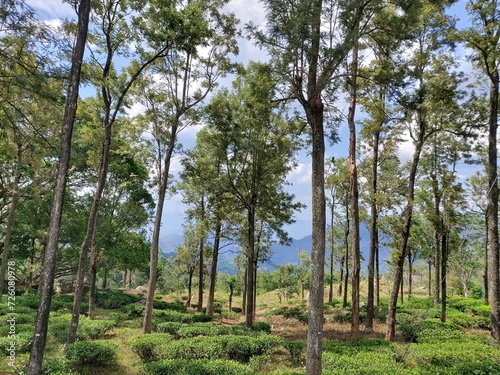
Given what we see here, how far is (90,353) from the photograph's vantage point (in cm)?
743

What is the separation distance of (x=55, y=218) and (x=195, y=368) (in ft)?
13.5

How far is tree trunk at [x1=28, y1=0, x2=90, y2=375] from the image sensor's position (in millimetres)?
4945

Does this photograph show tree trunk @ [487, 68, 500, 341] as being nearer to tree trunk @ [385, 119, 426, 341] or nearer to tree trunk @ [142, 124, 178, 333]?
tree trunk @ [385, 119, 426, 341]

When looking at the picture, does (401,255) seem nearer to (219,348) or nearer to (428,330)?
(428,330)

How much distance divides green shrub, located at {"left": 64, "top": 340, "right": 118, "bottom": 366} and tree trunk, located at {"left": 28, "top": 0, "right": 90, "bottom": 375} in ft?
8.76

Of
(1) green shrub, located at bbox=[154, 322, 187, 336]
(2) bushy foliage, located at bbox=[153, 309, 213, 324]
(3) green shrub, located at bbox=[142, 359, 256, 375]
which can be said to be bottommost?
(2) bushy foliage, located at bbox=[153, 309, 213, 324]

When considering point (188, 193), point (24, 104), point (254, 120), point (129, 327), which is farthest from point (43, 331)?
point (188, 193)

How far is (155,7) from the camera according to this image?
1004cm

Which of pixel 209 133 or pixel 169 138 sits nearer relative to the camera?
pixel 169 138

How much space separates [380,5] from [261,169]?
8.30m

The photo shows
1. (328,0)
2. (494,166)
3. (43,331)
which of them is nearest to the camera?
(43,331)

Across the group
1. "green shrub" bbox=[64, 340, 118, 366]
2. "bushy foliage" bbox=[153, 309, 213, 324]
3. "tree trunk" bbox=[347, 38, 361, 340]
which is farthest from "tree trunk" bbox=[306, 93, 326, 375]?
"bushy foliage" bbox=[153, 309, 213, 324]

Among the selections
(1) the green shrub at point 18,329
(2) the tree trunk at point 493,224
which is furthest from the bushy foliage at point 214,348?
(2) the tree trunk at point 493,224

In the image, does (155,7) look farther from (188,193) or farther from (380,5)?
(188,193)
